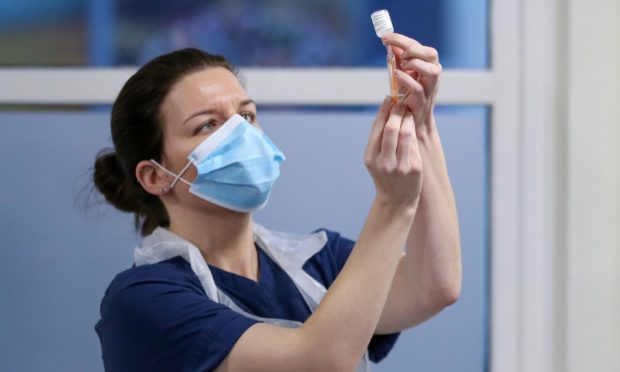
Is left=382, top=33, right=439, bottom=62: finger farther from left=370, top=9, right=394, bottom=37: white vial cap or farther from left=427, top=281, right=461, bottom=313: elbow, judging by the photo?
left=427, top=281, right=461, bottom=313: elbow

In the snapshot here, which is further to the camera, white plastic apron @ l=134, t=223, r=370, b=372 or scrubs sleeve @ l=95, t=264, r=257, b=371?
white plastic apron @ l=134, t=223, r=370, b=372

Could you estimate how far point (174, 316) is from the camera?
46.7 inches

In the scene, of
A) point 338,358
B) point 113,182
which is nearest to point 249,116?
point 113,182

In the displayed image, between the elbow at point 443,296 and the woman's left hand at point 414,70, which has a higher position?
the woman's left hand at point 414,70

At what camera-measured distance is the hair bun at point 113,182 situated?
1.53 meters

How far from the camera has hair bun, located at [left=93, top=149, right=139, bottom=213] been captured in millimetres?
1525

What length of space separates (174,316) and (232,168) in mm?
279

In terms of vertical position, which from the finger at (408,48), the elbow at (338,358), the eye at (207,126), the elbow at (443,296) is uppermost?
the finger at (408,48)

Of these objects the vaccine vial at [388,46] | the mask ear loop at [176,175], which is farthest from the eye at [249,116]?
the vaccine vial at [388,46]

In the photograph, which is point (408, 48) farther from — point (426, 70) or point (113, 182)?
point (113, 182)

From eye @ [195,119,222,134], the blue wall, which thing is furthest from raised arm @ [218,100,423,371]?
the blue wall

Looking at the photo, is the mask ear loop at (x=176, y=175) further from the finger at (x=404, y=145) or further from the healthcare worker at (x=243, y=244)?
the finger at (x=404, y=145)

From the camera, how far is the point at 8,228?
1.84m

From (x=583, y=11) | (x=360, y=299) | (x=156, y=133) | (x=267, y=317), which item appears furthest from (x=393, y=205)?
(x=583, y=11)
